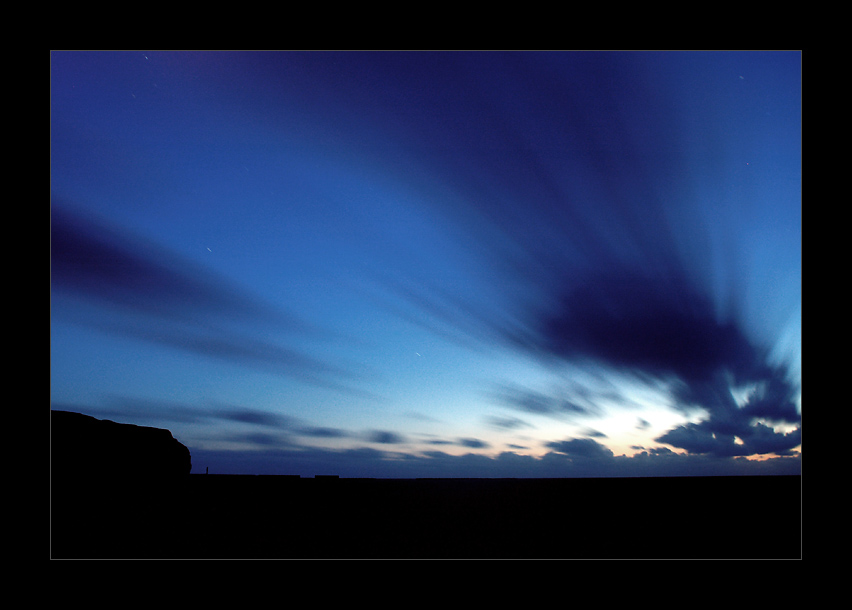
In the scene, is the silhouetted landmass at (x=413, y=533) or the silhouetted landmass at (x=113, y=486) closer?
the silhouetted landmass at (x=413, y=533)

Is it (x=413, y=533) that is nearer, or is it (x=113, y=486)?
(x=413, y=533)

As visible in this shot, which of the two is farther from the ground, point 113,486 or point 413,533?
point 413,533

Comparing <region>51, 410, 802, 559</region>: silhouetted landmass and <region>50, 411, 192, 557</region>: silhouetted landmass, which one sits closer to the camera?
<region>51, 410, 802, 559</region>: silhouetted landmass

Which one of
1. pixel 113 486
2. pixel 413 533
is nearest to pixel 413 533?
pixel 413 533

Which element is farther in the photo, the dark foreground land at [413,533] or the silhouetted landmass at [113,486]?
the silhouetted landmass at [113,486]

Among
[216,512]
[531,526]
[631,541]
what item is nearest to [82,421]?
[216,512]

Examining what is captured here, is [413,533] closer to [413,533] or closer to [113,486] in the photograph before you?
[413,533]

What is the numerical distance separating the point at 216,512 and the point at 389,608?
940 inches

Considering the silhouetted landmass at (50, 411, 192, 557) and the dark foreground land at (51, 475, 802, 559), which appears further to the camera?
the silhouetted landmass at (50, 411, 192, 557)
